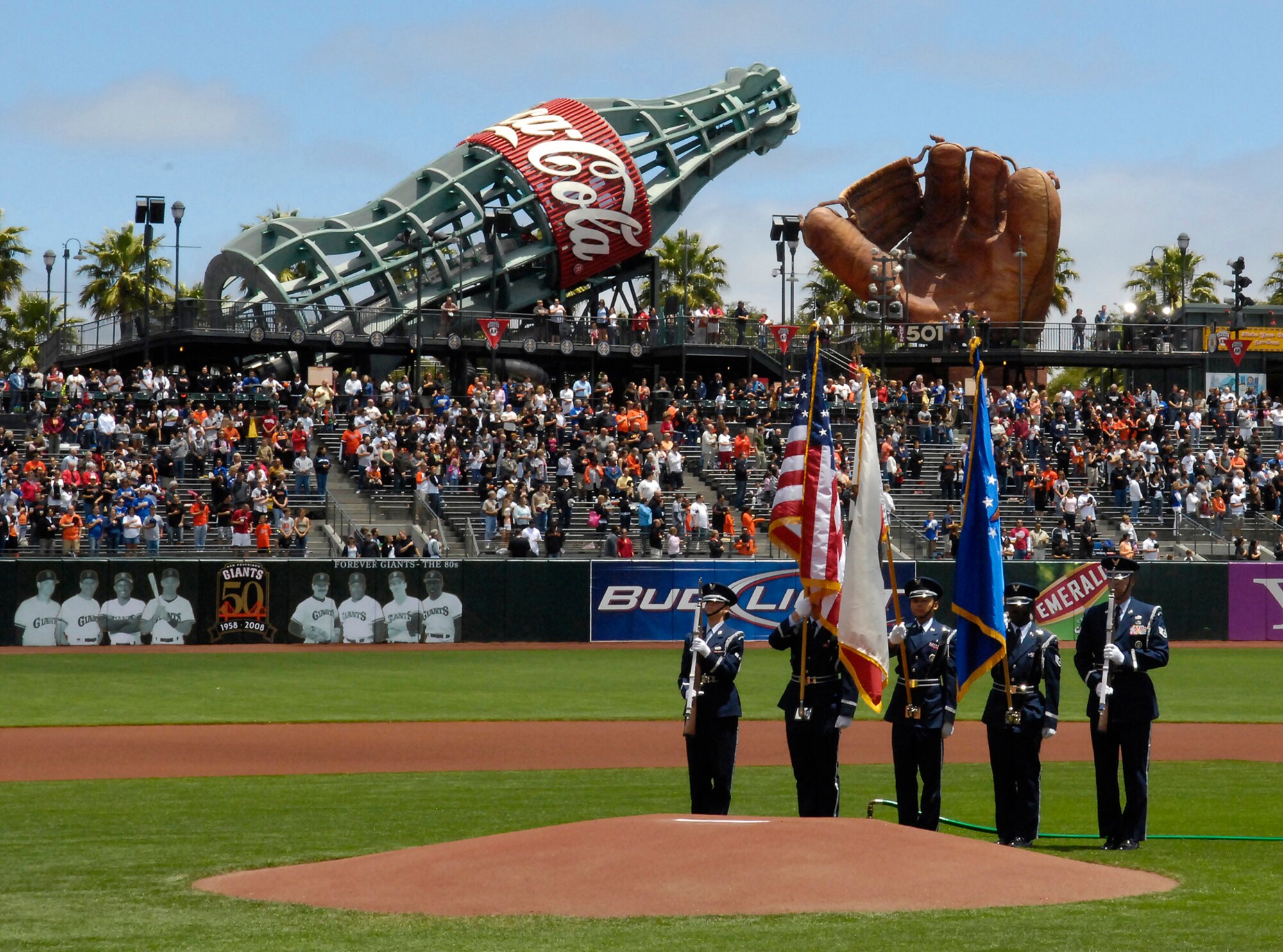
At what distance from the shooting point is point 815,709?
12.4 metres

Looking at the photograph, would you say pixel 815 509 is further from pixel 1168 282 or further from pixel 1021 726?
pixel 1168 282

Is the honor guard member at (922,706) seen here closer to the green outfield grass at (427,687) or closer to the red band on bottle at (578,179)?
the green outfield grass at (427,687)

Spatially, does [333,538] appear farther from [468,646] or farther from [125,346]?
[125,346]

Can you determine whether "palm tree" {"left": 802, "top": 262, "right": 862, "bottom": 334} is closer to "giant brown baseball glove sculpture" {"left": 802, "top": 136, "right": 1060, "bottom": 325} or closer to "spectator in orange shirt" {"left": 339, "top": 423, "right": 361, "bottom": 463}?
"giant brown baseball glove sculpture" {"left": 802, "top": 136, "right": 1060, "bottom": 325}

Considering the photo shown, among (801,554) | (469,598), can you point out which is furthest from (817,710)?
(469,598)

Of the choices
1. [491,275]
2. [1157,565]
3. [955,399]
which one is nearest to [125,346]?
[491,275]

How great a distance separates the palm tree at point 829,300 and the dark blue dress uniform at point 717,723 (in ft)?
197

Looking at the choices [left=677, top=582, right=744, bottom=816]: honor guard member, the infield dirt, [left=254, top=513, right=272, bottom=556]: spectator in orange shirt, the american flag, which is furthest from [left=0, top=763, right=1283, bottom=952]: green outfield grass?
[left=254, top=513, right=272, bottom=556]: spectator in orange shirt

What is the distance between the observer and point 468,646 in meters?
33.8

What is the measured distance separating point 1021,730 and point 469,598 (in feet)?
75.5

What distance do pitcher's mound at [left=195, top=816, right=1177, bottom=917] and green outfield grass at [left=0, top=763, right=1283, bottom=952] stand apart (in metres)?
0.11

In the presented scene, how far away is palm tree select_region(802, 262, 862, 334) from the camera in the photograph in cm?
7281

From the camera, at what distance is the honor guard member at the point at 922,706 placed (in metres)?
12.1

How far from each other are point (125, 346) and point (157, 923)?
40060 millimetres
